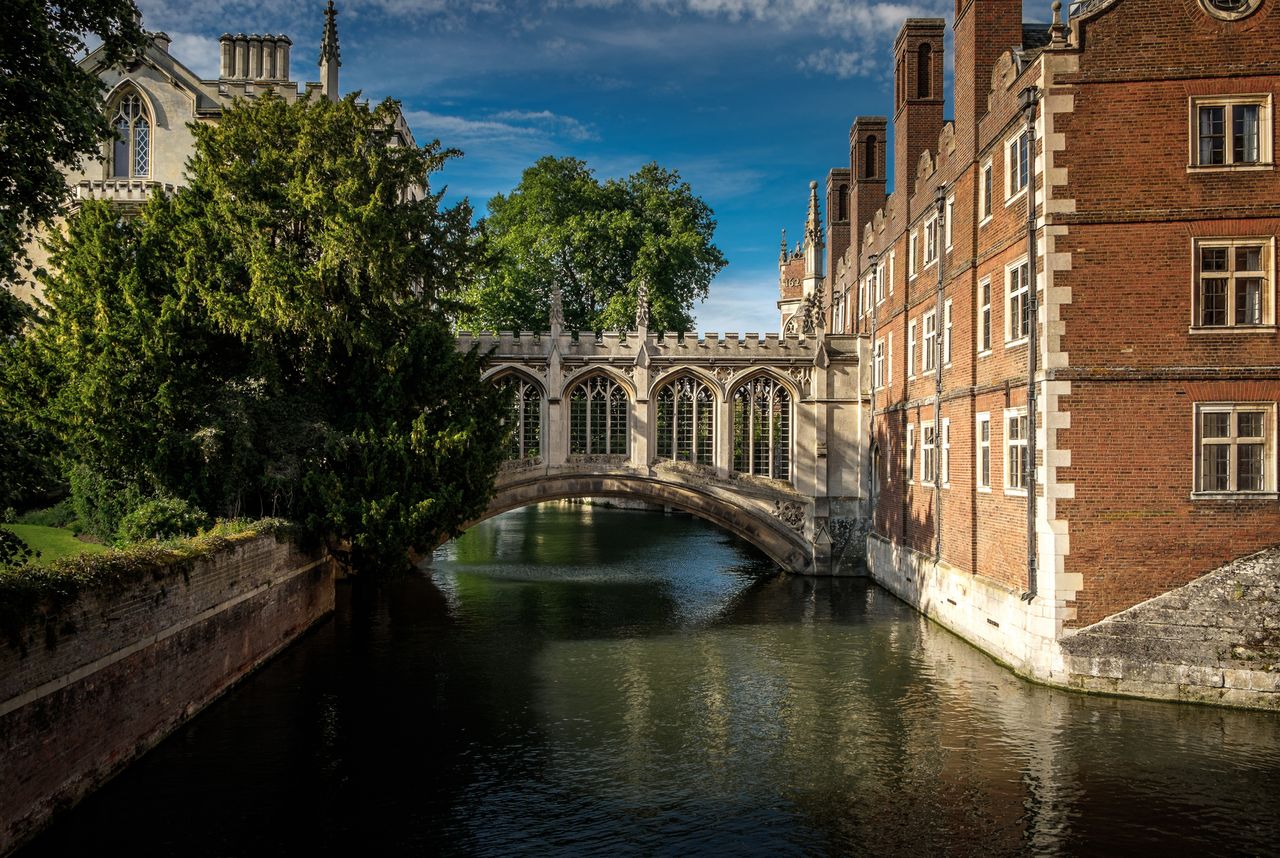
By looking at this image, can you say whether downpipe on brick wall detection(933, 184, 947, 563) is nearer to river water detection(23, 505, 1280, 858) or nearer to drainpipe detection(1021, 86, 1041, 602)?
river water detection(23, 505, 1280, 858)

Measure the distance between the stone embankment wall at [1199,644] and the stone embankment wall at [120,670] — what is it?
44.8 ft

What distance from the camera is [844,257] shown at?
38125mm

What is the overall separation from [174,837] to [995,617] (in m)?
14.2

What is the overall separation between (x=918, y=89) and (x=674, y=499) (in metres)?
13.6

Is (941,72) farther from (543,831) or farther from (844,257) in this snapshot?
(543,831)

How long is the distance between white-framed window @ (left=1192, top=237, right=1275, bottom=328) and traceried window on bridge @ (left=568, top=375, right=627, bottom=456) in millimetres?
17289

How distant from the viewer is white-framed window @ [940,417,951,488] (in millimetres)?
22250

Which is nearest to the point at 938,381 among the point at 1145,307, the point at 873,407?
the point at 1145,307

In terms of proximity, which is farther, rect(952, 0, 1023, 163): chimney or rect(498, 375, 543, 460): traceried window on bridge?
rect(498, 375, 543, 460): traceried window on bridge

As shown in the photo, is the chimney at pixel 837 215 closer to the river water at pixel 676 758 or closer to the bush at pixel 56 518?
the river water at pixel 676 758

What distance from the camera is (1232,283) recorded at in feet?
52.5

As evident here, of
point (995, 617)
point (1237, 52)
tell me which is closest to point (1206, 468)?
point (995, 617)

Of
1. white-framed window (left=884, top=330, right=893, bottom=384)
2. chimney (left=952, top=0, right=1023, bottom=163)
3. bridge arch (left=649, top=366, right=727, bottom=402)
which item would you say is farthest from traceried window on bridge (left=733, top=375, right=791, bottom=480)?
chimney (left=952, top=0, right=1023, bottom=163)

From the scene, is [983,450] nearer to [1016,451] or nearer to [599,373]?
[1016,451]
